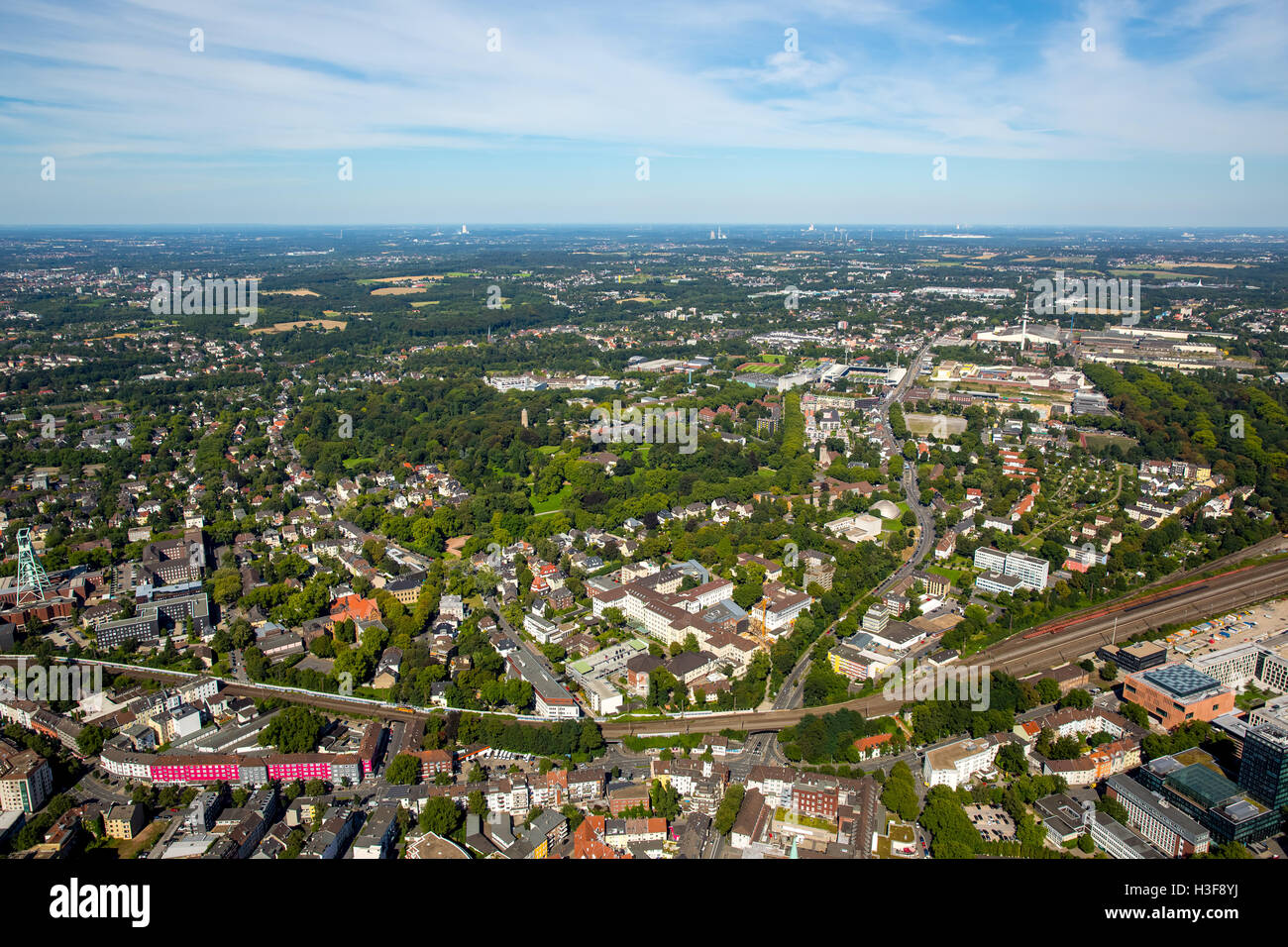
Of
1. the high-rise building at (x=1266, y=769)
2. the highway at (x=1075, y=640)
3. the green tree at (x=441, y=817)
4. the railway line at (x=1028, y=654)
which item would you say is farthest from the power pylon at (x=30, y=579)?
the high-rise building at (x=1266, y=769)

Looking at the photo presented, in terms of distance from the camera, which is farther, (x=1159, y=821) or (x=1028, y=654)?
(x=1028, y=654)

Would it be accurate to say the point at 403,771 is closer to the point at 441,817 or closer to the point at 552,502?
the point at 441,817

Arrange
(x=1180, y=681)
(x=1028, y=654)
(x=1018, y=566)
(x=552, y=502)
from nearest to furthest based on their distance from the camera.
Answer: (x=1180, y=681) < (x=1028, y=654) < (x=1018, y=566) < (x=552, y=502)

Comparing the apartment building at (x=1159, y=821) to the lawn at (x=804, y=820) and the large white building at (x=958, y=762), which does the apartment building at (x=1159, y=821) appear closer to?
the large white building at (x=958, y=762)

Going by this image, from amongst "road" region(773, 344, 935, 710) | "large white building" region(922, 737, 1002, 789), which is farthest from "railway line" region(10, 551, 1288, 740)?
"large white building" region(922, 737, 1002, 789)

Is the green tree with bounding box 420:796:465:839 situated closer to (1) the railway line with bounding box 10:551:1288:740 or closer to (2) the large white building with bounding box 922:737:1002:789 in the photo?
(1) the railway line with bounding box 10:551:1288:740

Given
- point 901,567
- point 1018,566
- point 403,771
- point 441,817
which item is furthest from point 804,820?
point 1018,566

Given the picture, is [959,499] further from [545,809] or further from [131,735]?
[131,735]

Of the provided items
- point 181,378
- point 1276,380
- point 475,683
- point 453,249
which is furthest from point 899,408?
point 453,249

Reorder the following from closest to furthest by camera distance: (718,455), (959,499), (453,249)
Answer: (959,499) < (718,455) < (453,249)

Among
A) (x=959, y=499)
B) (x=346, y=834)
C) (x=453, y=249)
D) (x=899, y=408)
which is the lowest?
(x=346, y=834)

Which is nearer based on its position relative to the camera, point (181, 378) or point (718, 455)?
point (718, 455)
